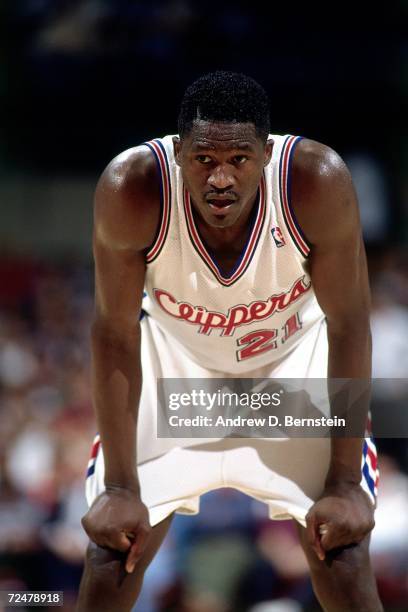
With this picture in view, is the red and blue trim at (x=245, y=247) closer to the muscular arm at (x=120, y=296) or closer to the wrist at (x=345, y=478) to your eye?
the muscular arm at (x=120, y=296)

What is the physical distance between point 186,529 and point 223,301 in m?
2.35

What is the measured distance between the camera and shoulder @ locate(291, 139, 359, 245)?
8.65 ft

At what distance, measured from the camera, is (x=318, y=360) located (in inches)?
122

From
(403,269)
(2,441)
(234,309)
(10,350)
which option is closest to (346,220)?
(234,309)

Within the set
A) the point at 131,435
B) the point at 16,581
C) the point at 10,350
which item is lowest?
the point at 16,581

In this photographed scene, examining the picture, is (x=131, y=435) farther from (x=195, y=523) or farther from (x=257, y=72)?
(x=257, y=72)

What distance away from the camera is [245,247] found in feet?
9.20

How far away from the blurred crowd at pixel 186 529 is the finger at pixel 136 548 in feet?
4.65

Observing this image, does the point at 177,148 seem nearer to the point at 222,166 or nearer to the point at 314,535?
the point at 222,166

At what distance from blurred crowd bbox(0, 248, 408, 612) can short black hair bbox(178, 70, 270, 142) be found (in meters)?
2.21

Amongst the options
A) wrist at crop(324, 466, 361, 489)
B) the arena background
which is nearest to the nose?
wrist at crop(324, 466, 361, 489)

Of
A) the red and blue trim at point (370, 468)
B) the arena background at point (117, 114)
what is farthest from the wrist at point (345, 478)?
the arena background at point (117, 114)

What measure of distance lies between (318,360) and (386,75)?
5497 mm

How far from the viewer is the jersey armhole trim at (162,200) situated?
271 centimetres
